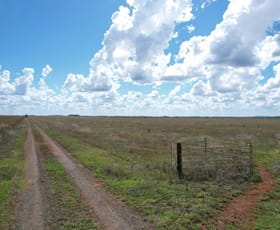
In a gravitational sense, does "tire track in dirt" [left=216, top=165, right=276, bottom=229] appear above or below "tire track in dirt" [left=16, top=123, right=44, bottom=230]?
below

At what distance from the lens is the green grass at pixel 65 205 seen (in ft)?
25.8

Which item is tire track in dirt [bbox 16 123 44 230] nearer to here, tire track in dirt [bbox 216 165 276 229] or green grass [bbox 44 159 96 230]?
green grass [bbox 44 159 96 230]

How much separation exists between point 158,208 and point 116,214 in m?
1.35

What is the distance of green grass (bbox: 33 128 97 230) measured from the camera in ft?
25.8

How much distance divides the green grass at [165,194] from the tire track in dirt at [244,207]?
1.00 feet

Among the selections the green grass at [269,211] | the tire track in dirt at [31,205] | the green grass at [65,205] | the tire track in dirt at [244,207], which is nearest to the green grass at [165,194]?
the tire track in dirt at [244,207]

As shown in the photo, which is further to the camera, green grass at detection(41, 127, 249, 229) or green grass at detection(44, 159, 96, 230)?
green grass at detection(41, 127, 249, 229)

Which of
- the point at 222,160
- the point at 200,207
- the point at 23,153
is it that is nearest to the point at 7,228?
the point at 200,207

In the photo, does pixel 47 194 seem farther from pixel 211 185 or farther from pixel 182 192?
pixel 211 185

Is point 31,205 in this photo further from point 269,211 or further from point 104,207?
point 269,211

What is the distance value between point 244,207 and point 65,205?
19.2ft

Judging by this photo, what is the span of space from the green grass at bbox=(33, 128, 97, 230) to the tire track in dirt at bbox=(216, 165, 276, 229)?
376cm

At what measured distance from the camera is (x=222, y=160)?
49.3 ft

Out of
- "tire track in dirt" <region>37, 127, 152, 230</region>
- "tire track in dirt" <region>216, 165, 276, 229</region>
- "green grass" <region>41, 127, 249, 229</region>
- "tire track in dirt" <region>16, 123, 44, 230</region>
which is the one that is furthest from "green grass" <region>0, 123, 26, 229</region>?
"tire track in dirt" <region>216, 165, 276, 229</region>
